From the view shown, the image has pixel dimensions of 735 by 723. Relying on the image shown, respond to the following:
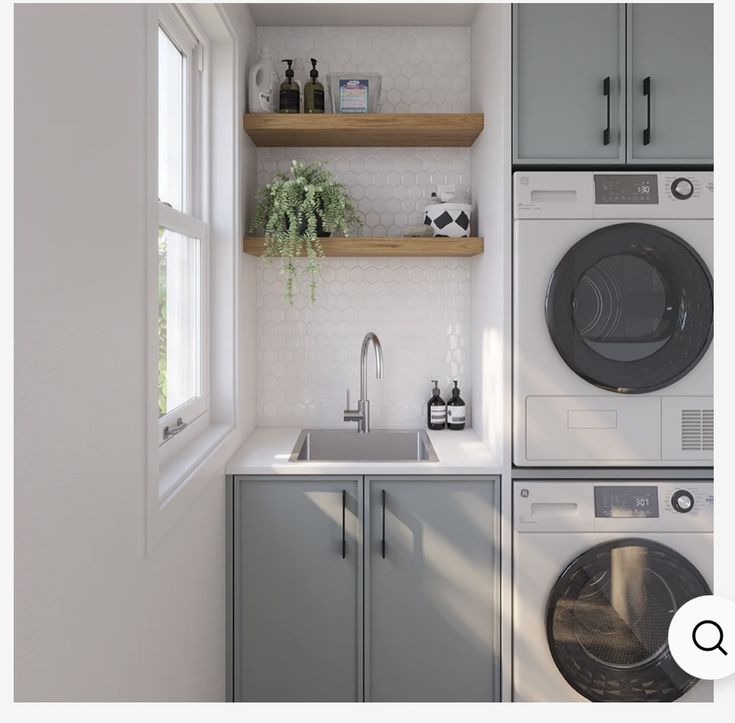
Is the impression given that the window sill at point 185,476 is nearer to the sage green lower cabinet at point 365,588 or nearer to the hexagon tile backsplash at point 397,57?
the sage green lower cabinet at point 365,588

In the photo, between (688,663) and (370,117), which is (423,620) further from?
(688,663)

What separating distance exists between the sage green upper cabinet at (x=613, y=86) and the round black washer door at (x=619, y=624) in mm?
1270

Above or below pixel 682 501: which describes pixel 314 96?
above

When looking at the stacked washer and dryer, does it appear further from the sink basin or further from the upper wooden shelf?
the sink basin

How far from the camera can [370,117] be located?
258cm

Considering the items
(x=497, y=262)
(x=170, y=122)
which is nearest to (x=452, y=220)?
(x=497, y=262)

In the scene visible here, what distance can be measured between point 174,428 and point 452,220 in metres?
1.32

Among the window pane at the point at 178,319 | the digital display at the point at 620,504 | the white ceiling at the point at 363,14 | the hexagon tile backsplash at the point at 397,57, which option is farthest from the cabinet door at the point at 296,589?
the white ceiling at the point at 363,14

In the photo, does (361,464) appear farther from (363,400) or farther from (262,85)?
(262,85)

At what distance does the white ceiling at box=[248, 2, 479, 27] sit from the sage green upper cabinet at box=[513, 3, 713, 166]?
22.2 inches

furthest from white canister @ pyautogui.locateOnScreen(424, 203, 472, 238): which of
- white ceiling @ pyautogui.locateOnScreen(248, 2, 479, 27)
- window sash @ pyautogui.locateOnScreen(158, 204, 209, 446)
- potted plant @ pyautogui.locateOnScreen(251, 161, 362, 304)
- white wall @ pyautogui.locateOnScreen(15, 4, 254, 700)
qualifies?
white wall @ pyautogui.locateOnScreen(15, 4, 254, 700)

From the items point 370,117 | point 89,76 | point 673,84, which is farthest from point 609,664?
point 89,76

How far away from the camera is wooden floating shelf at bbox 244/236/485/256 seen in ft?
8.41

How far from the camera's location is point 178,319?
2.15m
